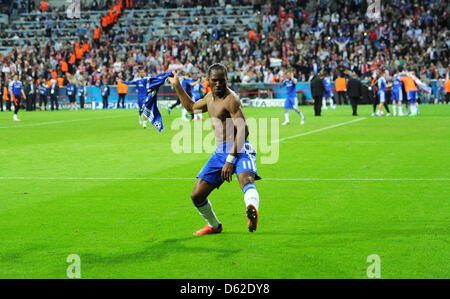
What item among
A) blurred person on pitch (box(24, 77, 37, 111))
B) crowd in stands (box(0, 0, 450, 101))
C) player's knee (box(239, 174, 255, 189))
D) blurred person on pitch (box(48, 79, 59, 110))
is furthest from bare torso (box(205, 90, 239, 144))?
blurred person on pitch (box(48, 79, 59, 110))

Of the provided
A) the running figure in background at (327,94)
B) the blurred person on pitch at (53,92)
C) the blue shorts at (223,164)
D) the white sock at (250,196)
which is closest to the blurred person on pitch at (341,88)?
the running figure in background at (327,94)

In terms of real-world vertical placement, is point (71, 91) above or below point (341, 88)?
below

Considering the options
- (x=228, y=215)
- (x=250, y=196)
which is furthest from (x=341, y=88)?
(x=250, y=196)

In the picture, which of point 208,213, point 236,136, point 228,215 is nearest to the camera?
point 236,136

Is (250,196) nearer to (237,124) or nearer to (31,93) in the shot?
(237,124)

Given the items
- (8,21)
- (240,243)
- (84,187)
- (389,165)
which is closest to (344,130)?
(389,165)

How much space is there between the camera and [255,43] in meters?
52.4

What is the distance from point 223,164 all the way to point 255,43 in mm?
45200

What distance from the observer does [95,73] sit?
5316 cm

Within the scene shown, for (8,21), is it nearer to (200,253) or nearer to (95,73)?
(95,73)

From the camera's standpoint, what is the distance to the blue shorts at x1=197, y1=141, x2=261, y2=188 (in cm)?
794

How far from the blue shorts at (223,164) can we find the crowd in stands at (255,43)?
119ft

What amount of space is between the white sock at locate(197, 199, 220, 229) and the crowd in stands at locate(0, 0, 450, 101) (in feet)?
119
